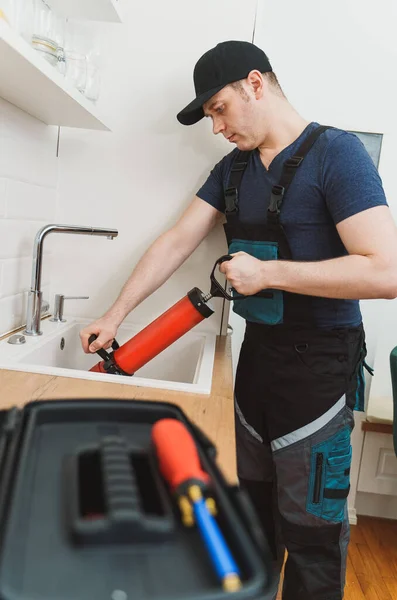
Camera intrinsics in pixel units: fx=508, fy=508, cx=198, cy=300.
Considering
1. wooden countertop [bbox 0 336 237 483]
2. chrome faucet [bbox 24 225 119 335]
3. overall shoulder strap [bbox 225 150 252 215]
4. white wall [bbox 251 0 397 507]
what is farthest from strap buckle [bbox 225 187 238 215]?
white wall [bbox 251 0 397 507]

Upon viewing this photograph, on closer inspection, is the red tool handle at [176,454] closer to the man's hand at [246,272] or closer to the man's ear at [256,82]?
the man's hand at [246,272]

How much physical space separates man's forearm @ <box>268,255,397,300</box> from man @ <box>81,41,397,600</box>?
0.05ft

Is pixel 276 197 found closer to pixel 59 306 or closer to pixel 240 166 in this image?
pixel 240 166

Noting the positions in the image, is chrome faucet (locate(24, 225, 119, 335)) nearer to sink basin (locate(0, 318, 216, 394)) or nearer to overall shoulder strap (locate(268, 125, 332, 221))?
sink basin (locate(0, 318, 216, 394))

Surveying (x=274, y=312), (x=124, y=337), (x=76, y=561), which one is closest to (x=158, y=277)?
(x=124, y=337)

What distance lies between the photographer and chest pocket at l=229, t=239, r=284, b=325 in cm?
132

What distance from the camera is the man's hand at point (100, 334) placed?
4.41 feet

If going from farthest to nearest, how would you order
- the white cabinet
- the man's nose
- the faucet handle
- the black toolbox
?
the white cabinet
the faucet handle
the man's nose
the black toolbox

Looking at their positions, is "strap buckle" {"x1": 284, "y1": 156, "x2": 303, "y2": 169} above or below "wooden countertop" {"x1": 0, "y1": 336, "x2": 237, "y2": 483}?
above

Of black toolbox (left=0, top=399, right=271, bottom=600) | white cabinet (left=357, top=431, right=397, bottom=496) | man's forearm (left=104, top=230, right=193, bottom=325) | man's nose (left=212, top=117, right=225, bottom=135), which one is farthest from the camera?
white cabinet (left=357, top=431, right=397, bottom=496)

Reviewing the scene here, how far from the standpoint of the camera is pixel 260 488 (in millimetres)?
1525

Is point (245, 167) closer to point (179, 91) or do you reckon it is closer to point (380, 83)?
point (179, 91)

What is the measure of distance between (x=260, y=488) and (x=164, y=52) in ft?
4.57

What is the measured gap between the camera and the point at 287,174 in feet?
4.19
